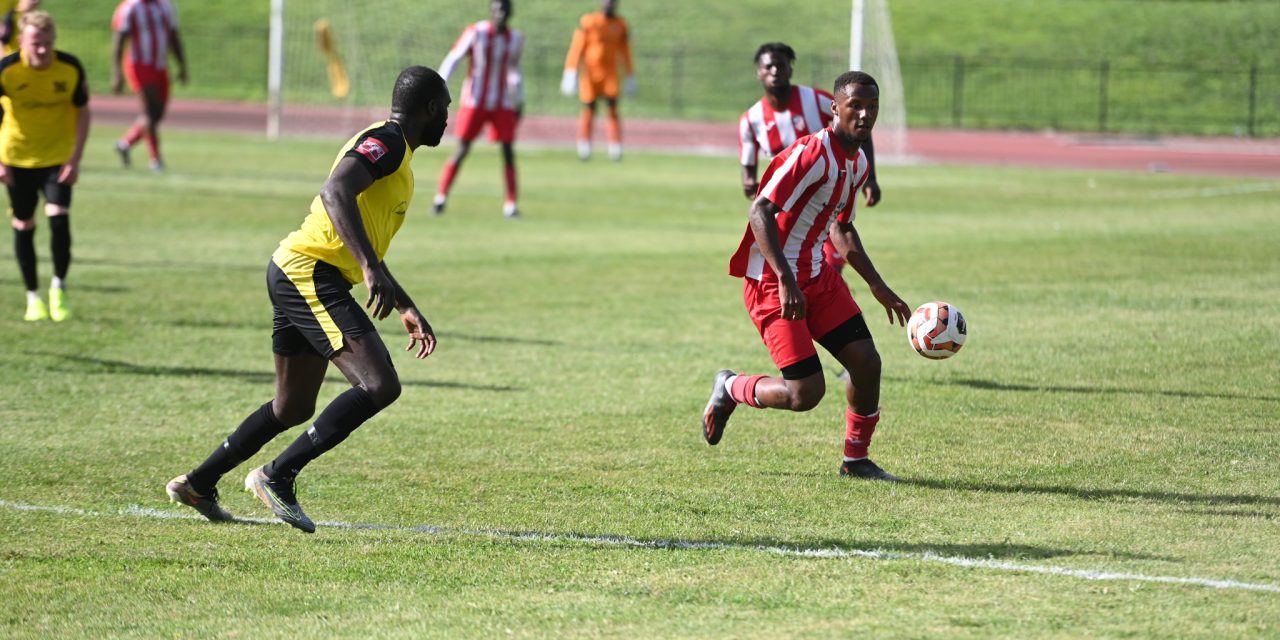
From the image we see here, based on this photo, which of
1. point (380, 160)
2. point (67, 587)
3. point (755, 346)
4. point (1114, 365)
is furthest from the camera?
point (755, 346)

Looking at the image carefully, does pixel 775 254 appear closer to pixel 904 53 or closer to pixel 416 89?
pixel 416 89

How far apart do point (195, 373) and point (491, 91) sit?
973 cm

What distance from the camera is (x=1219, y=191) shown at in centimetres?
2273

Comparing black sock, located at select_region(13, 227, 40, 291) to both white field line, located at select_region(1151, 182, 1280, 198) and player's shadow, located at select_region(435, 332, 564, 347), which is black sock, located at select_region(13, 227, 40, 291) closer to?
player's shadow, located at select_region(435, 332, 564, 347)

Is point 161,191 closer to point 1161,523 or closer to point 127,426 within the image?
point 127,426

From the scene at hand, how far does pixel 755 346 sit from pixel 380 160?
5.44 metres

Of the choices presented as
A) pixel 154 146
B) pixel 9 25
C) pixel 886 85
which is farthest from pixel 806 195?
pixel 886 85

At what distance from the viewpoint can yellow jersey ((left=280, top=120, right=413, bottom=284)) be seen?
6.05 m

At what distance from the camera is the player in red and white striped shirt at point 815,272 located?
23.1 ft

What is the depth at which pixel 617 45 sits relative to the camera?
28000 mm

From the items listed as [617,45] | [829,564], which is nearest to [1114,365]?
[829,564]

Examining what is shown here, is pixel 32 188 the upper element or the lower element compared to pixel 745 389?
upper

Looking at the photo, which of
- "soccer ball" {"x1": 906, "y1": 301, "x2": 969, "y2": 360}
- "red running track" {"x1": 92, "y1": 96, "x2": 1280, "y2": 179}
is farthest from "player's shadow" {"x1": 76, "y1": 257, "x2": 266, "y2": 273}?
"red running track" {"x1": 92, "y1": 96, "x2": 1280, "y2": 179}

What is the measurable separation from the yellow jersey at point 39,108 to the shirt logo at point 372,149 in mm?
6063
